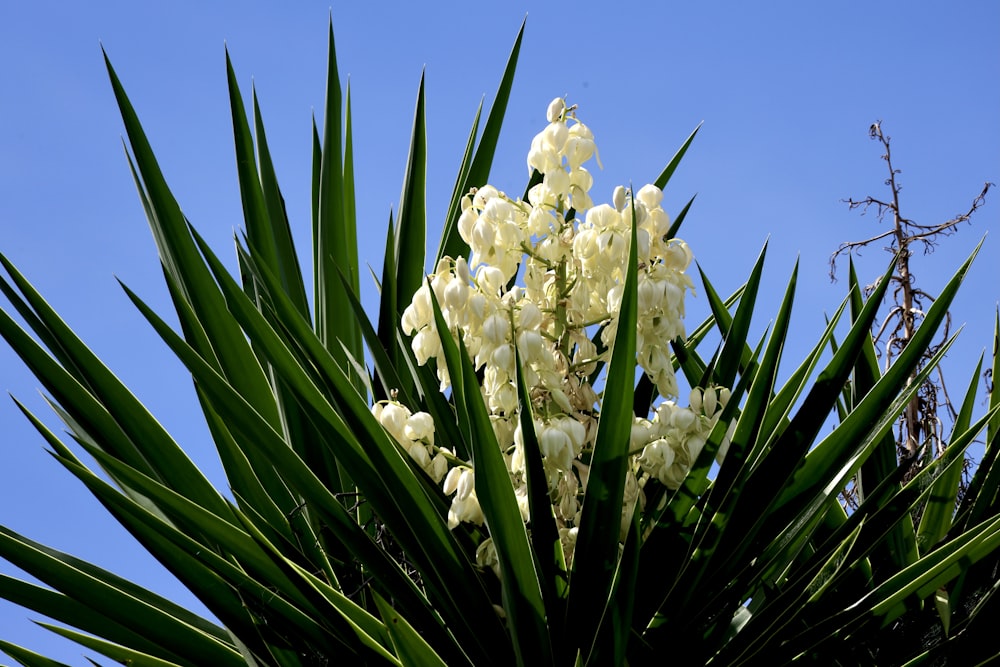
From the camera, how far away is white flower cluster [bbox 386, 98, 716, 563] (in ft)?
4.46

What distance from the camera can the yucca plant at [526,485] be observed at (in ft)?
4.29

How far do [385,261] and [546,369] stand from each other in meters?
0.76

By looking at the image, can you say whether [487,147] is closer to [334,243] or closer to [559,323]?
[334,243]

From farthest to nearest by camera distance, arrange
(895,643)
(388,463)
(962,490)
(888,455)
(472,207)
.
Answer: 1. (962,490)
2. (888,455)
3. (895,643)
4. (472,207)
5. (388,463)

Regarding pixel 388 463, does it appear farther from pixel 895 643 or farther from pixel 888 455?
pixel 888 455

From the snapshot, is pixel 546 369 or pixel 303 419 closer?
pixel 546 369

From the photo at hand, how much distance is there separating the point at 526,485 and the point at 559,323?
237 millimetres

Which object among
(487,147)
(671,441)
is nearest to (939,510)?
(671,441)

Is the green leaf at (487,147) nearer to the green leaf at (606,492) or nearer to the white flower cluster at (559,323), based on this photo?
the white flower cluster at (559,323)

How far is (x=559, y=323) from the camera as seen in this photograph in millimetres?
1447

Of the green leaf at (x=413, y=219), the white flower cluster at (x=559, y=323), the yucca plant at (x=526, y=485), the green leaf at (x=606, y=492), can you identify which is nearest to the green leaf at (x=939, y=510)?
the yucca plant at (x=526, y=485)

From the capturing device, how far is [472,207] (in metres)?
1.51

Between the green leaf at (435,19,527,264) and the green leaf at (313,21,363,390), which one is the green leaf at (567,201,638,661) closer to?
the green leaf at (313,21,363,390)

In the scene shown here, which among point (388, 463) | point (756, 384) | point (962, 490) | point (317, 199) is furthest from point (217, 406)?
point (962, 490)
